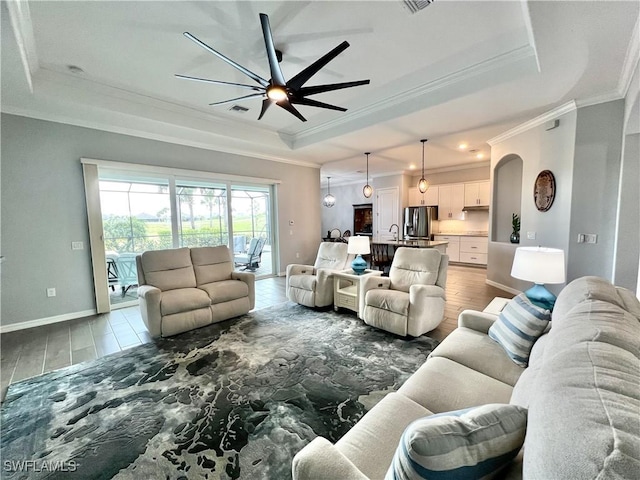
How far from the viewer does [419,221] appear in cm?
779

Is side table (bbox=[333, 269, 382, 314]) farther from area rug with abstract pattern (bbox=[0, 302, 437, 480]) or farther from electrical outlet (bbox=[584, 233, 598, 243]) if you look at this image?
electrical outlet (bbox=[584, 233, 598, 243])

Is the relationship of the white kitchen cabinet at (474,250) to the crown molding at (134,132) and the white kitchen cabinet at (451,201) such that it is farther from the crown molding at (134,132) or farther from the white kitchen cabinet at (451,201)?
the crown molding at (134,132)

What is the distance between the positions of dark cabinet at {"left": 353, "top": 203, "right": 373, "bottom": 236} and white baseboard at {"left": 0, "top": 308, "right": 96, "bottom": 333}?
8.28 meters

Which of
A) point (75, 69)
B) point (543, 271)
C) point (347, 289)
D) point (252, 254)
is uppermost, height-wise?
point (75, 69)

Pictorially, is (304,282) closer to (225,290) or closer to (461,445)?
(225,290)

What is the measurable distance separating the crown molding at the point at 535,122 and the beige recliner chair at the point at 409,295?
103 inches

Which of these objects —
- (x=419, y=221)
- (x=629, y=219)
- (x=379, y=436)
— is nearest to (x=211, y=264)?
(x=379, y=436)

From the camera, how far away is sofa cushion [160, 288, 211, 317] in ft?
10.2

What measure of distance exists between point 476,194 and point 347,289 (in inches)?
219

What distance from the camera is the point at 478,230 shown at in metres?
7.72

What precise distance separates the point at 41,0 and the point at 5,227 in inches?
111

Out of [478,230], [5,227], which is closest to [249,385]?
[5,227]

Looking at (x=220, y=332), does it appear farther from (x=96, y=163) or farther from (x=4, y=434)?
(x=96, y=163)

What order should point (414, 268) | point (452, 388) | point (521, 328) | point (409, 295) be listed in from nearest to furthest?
point (452, 388)
point (521, 328)
point (409, 295)
point (414, 268)
